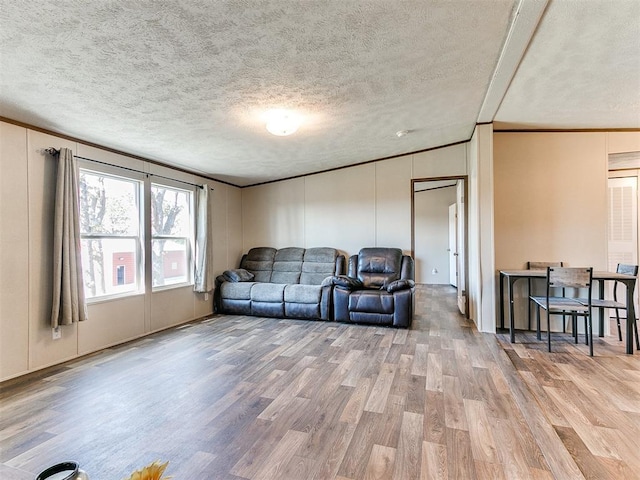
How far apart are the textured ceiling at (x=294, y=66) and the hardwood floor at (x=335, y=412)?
219cm

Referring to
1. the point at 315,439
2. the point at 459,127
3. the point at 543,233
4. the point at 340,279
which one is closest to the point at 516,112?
the point at 459,127

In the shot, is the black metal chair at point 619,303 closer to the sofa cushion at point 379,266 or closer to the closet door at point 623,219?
the closet door at point 623,219

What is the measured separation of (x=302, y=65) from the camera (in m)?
2.33

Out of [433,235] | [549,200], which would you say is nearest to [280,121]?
[549,200]

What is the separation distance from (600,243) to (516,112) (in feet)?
6.29

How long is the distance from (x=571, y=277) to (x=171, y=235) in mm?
5031

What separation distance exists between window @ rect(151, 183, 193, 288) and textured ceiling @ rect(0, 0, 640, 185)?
940 millimetres

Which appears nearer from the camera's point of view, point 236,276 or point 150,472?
point 150,472

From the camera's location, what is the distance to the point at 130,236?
13.0ft

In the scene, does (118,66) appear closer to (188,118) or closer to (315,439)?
(188,118)

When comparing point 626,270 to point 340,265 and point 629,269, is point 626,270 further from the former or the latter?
point 340,265

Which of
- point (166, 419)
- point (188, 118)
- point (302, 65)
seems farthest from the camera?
point (188, 118)

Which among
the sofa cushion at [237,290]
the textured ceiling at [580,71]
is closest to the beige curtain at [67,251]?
the sofa cushion at [237,290]

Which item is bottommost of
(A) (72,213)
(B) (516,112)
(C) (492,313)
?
(C) (492,313)
